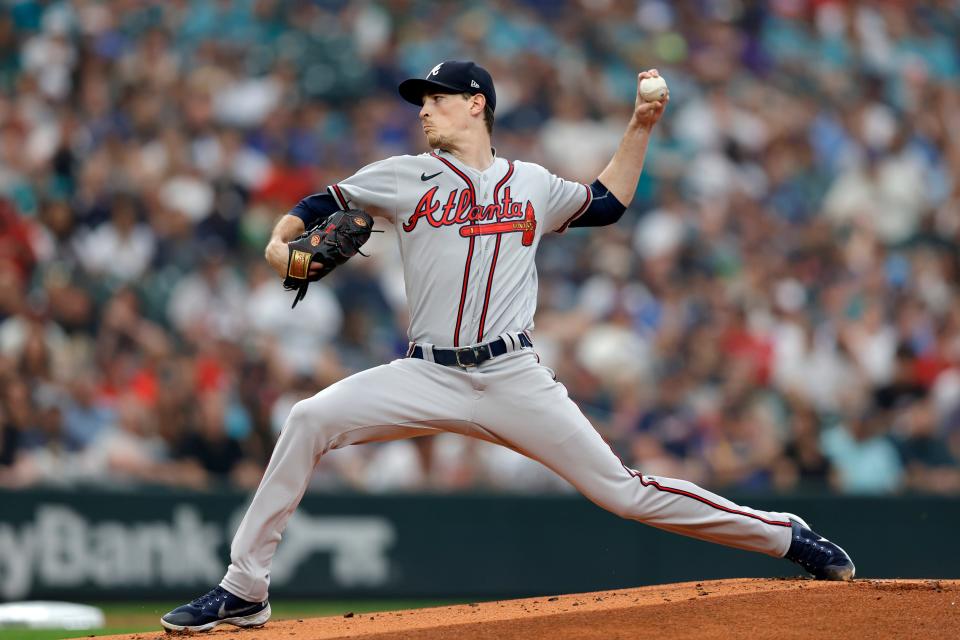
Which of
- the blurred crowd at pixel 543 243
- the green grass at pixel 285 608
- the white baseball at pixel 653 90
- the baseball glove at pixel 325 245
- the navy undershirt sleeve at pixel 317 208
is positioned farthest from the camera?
the blurred crowd at pixel 543 243

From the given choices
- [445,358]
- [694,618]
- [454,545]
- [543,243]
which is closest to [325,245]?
[445,358]

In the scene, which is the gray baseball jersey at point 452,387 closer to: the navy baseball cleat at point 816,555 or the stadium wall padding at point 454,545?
the navy baseball cleat at point 816,555

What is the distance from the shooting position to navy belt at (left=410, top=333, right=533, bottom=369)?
15.3ft

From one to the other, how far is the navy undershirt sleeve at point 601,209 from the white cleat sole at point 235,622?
1.85 metres

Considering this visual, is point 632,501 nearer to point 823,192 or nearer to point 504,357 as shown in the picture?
point 504,357

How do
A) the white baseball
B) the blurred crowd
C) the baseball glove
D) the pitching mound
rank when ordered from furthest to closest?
the blurred crowd → the white baseball → the baseball glove → the pitching mound

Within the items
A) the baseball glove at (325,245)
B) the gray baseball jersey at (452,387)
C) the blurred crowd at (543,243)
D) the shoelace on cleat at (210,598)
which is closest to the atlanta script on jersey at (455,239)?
the gray baseball jersey at (452,387)

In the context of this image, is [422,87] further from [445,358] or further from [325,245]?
[445,358]

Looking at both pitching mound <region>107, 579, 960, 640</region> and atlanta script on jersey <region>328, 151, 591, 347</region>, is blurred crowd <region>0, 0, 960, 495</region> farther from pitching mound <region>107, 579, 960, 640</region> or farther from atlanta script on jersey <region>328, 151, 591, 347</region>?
atlanta script on jersey <region>328, 151, 591, 347</region>

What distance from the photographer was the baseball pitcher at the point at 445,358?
4.62m

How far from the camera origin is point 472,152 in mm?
4840

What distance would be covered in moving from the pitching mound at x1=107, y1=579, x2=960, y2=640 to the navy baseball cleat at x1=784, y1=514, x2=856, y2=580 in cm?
7

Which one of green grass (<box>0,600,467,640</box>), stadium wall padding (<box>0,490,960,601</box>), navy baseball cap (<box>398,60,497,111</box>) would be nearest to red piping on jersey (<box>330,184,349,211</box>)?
navy baseball cap (<box>398,60,497,111</box>)

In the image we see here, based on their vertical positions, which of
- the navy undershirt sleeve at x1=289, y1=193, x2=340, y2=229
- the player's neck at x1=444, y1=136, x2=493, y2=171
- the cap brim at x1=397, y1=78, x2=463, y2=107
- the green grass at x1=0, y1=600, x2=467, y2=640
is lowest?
the green grass at x1=0, y1=600, x2=467, y2=640
